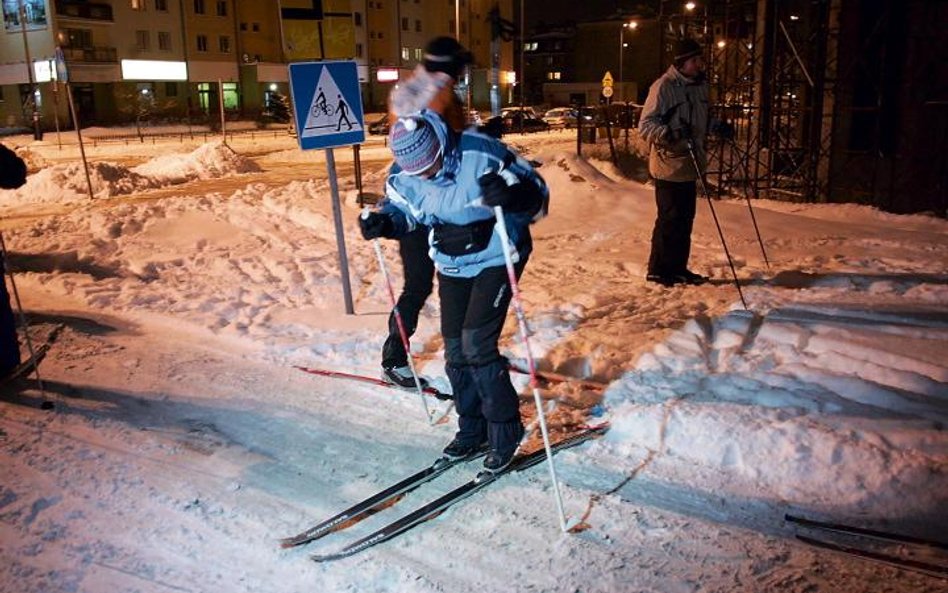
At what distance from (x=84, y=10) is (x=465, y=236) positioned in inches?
2346

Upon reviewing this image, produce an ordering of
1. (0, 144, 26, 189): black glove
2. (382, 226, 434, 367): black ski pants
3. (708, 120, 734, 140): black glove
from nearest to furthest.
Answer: (0, 144, 26, 189): black glove, (382, 226, 434, 367): black ski pants, (708, 120, 734, 140): black glove

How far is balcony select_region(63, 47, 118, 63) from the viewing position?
51.7m

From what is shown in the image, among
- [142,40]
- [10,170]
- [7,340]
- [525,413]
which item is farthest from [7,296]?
[142,40]

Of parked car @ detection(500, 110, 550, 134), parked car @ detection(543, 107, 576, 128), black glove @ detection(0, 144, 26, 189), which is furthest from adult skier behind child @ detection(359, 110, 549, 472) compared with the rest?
parked car @ detection(543, 107, 576, 128)

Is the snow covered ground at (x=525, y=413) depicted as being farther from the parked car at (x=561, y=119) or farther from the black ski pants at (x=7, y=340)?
the parked car at (x=561, y=119)

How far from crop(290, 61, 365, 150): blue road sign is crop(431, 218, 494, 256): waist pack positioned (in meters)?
2.66

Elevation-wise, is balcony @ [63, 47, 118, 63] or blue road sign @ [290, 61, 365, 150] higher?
balcony @ [63, 47, 118, 63]

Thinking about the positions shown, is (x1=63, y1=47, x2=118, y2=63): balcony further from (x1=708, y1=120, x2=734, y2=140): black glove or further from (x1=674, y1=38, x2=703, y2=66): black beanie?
(x1=708, y1=120, x2=734, y2=140): black glove

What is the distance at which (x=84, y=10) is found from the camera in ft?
175

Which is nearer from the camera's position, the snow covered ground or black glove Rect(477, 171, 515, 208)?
the snow covered ground

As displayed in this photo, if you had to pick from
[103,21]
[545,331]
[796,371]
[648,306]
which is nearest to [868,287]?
[648,306]

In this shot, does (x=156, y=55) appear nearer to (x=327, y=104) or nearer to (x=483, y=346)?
(x=327, y=104)

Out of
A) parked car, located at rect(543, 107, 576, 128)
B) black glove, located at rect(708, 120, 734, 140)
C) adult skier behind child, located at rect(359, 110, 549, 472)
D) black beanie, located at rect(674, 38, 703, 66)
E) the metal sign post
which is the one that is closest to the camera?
adult skier behind child, located at rect(359, 110, 549, 472)

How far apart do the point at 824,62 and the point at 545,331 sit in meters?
10.6
